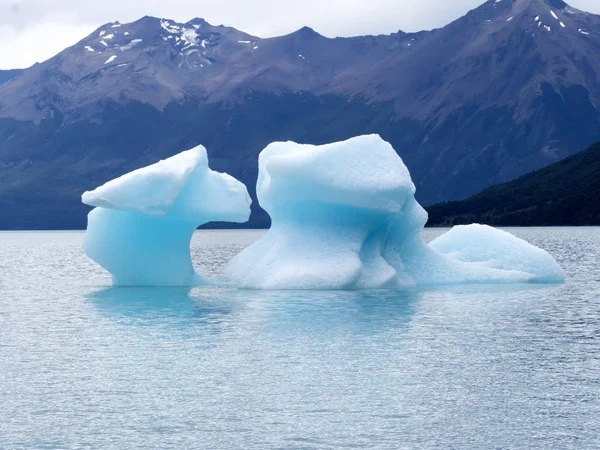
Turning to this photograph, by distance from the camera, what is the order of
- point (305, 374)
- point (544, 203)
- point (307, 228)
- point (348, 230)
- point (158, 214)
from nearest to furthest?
point (305, 374), point (158, 214), point (348, 230), point (307, 228), point (544, 203)

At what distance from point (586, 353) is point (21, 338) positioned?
11.9m

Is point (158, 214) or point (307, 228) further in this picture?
point (307, 228)

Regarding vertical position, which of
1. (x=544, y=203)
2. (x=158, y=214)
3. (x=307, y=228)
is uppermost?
(x=544, y=203)

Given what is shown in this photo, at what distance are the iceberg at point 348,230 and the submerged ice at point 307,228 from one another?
34 mm

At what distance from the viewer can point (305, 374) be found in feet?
49.8

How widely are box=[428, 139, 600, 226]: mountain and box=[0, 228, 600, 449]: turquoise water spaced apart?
134 metres

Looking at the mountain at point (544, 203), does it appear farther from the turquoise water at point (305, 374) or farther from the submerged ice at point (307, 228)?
the turquoise water at point (305, 374)

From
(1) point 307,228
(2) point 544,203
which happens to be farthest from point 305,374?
(2) point 544,203

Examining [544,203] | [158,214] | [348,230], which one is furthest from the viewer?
[544,203]

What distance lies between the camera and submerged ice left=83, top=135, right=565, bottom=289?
2717cm

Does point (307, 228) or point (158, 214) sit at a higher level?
point (158, 214)

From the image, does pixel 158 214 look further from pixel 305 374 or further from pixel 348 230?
pixel 305 374

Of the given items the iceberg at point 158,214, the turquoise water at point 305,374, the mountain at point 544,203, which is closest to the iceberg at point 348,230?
the iceberg at point 158,214

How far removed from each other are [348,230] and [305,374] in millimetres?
13392
